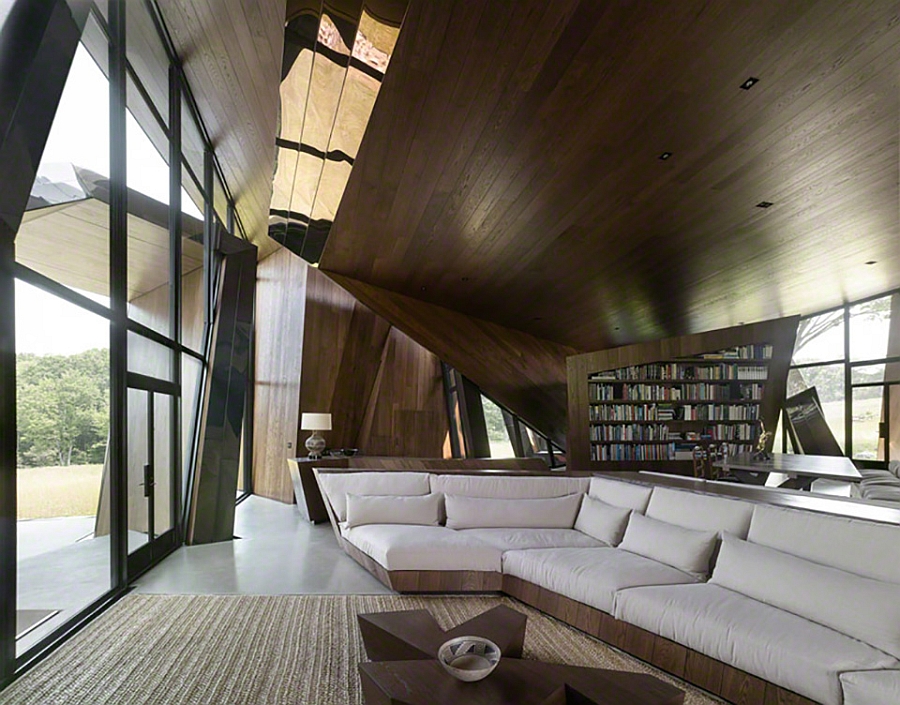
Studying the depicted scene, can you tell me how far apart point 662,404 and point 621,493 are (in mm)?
4081

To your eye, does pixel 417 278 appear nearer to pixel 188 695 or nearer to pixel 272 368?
pixel 272 368

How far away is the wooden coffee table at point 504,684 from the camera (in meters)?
2.04

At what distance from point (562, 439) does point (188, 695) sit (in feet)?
26.4

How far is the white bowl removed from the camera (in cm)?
209

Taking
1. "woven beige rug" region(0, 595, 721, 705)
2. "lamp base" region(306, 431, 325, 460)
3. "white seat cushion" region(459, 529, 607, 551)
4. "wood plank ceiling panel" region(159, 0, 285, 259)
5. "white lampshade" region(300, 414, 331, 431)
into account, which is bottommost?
"woven beige rug" region(0, 595, 721, 705)

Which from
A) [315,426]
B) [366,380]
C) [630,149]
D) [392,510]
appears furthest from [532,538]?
[366,380]

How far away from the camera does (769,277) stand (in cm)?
701

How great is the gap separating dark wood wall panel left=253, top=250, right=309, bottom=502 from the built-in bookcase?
4.46 meters

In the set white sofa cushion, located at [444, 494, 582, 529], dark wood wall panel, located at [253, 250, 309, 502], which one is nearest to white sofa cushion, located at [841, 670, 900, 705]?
white sofa cushion, located at [444, 494, 582, 529]

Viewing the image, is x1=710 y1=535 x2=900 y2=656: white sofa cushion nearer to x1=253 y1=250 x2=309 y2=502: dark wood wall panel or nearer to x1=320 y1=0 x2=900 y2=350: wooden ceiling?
x1=320 y1=0 x2=900 y2=350: wooden ceiling

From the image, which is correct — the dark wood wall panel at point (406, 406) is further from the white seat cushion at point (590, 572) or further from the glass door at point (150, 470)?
the white seat cushion at point (590, 572)

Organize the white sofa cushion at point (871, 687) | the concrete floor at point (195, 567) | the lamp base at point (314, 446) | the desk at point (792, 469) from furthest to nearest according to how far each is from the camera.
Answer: the lamp base at point (314, 446), the desk at point (792, 469), the concrete floor at point (195, 567), the white sofa cushion at point (871, 687)

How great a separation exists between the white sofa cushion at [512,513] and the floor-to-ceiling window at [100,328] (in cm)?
243

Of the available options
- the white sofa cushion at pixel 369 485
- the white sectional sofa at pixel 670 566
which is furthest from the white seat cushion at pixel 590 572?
the white sofa cushion at pixel 369 485
